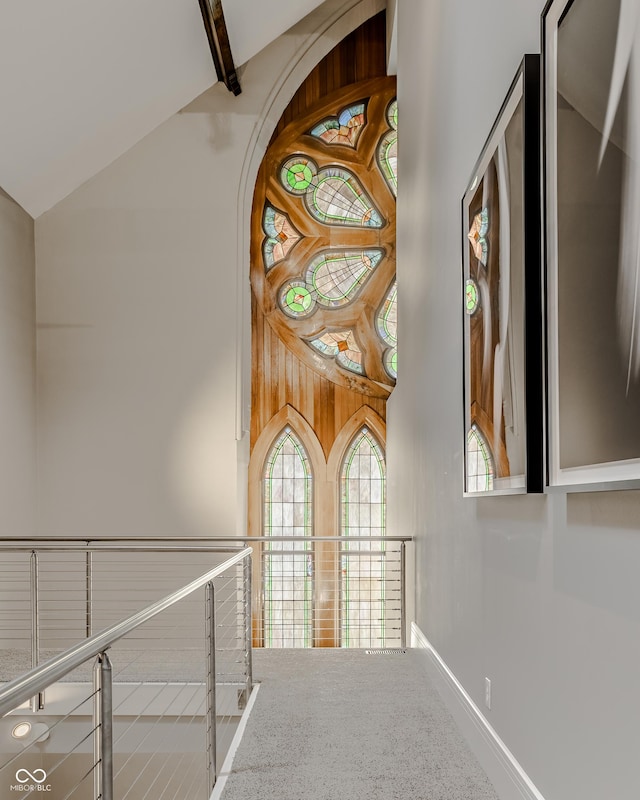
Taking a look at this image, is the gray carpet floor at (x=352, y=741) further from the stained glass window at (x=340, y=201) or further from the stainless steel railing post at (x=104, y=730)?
the stained glass window at (x=340, y=201)

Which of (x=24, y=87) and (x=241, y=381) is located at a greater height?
(x=24, y=87)

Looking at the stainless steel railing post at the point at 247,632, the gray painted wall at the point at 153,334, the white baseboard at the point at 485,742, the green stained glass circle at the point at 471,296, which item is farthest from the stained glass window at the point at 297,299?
the green stained glass circle at the point at 471,296

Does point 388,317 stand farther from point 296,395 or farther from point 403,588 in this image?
point 403,588

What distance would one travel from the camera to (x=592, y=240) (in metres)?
1.50

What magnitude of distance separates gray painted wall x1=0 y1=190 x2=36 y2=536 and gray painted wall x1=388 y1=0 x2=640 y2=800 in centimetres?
308

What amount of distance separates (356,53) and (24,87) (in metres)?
3.74

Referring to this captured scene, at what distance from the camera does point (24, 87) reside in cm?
500

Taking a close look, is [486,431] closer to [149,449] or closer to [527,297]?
[527,297]

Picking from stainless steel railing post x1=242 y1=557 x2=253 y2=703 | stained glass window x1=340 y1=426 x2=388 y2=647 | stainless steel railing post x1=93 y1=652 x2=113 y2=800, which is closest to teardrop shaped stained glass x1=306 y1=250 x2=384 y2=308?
stained glass window x1=340 y1=426 x2=388 y2=647

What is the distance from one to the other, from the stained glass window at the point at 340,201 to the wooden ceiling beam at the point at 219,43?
1247 millimetres

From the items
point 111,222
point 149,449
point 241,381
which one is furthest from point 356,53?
point 149,449

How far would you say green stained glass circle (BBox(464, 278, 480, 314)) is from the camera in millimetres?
2689

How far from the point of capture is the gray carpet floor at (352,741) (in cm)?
251

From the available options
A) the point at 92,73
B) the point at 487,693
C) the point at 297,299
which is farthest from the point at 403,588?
the point at 92,73
